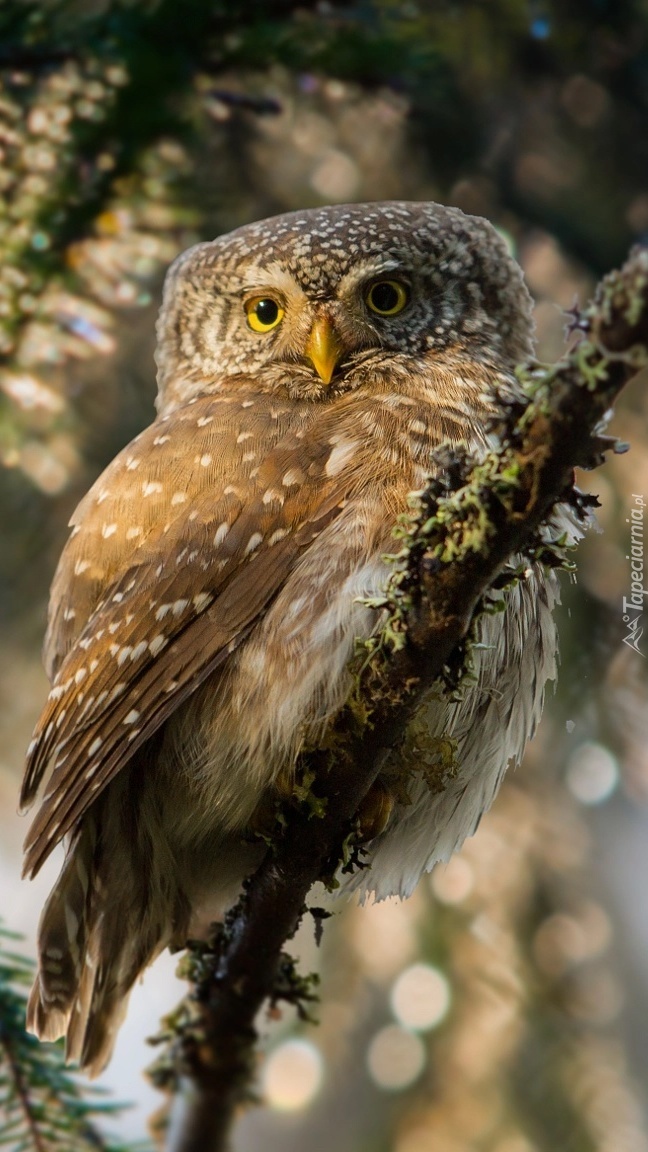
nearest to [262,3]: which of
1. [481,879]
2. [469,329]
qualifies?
[469,329]

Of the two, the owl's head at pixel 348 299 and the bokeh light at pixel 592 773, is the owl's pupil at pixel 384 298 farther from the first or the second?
the bokeh light at pixel 592 773

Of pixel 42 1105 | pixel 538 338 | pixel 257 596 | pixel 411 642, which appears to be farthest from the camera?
pixel 538 338

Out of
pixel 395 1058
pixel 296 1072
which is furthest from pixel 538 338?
pixel 296 1072

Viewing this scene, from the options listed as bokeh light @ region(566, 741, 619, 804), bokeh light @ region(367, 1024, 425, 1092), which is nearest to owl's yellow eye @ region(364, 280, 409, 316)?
bokeh light @ region(566, 741, 619, 804)

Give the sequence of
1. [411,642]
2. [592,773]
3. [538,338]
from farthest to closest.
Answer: [538,338] < [592,773] < [411,642]

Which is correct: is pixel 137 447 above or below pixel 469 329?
below

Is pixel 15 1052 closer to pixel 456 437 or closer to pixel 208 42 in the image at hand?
pixel 456 437

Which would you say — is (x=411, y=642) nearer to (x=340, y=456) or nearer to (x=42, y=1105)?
(x=340, y=456)
